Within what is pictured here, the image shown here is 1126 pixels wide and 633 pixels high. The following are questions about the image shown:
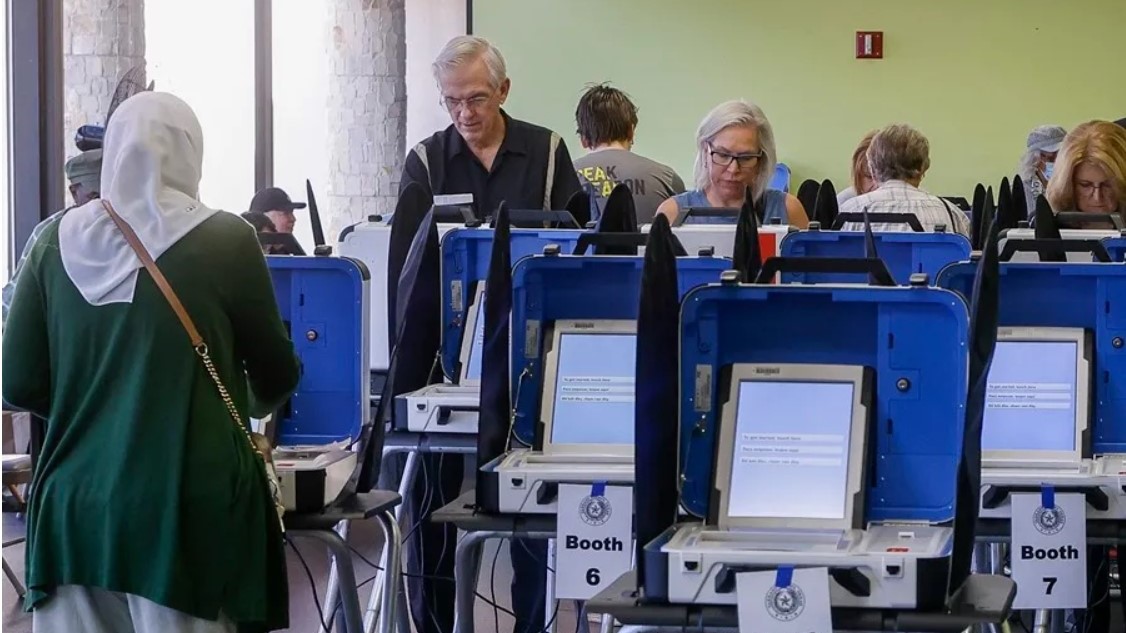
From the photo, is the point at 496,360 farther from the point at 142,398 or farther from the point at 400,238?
the point at 400,238

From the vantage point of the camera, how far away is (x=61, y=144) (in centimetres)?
535

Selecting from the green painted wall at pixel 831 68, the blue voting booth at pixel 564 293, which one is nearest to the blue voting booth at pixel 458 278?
the blue voting booth at pixel 564 293

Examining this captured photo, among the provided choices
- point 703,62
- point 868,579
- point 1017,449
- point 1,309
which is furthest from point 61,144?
point 703,62

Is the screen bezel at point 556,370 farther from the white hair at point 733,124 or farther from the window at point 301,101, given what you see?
the window at point 301,101

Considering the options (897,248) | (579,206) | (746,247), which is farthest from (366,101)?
(746,247)

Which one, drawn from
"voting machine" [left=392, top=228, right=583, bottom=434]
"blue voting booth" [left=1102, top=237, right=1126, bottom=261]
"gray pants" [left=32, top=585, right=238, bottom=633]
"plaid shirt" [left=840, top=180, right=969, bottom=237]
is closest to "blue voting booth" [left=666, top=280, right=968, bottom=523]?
"gray pants" [left=32, top=585, right=238, bottom=633]

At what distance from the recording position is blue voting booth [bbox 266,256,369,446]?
3102mm

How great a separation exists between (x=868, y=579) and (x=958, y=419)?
1.20ft

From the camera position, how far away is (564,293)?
9.64 feet

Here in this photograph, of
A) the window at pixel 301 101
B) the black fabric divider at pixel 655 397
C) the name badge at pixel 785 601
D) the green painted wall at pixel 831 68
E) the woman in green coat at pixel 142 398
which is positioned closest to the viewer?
the name badge at pixel 785 601

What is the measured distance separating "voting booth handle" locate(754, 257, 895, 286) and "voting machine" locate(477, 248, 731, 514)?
0.31 m

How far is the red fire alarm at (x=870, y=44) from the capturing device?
8.95 meters

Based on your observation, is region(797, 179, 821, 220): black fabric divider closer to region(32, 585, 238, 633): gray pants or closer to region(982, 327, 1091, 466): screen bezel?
region(982, 327, 1091, 466): screen bezel

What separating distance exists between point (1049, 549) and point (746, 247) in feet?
2.28
